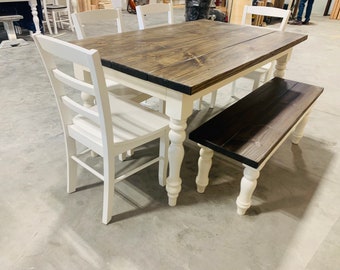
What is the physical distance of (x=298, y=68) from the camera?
3.96 metres

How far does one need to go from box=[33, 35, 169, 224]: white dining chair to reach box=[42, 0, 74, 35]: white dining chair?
4405 mm

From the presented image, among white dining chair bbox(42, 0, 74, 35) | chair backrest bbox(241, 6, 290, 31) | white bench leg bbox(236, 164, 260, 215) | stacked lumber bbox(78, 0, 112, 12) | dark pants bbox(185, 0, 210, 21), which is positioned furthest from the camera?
stacked lumber bbox(78, 0, 112, 12)

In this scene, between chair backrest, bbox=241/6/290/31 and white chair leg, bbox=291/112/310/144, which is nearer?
white chair leg, bbox=291/112/310/144

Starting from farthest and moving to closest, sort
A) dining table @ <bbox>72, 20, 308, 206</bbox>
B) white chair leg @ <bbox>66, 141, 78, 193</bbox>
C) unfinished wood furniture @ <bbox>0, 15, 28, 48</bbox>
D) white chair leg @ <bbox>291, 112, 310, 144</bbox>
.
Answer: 1. unfinished wood furniture @ <bbox>0, 15, 28, 48</bbox>
2. white chair leg @ <bbox>291, 112, 310, 144</bbox>
3. white chair leg @ <bbox>66, 141, 78, 193</bbox>
4. dining table @ <bbox>72, 20, 308, 206</bbox>

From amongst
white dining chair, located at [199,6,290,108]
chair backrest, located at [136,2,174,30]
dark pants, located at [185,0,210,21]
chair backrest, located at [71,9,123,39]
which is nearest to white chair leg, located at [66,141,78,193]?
chair backrest, located at [71,9,123,39]

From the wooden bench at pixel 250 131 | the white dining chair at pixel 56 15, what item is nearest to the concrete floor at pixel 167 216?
the wooden bench at pixel 250 131

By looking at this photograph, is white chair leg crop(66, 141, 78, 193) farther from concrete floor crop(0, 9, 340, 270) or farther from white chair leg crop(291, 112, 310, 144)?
white chair leg crop(291, 112, 310, 144)

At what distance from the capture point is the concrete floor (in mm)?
1282

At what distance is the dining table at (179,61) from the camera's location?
1174 millimetres

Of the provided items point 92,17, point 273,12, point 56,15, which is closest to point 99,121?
point 92,17

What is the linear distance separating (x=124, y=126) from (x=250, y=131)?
0.69m

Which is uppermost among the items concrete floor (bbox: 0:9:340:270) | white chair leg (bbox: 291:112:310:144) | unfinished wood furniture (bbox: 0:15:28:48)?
Answer: unfinished wood furniture (bbox: 0:15:28:48)

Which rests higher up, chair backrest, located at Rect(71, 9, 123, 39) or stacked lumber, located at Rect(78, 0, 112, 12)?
chair backrest, located at Rect(71, 9, 123, 39)

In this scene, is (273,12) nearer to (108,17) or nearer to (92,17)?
(108,17)
